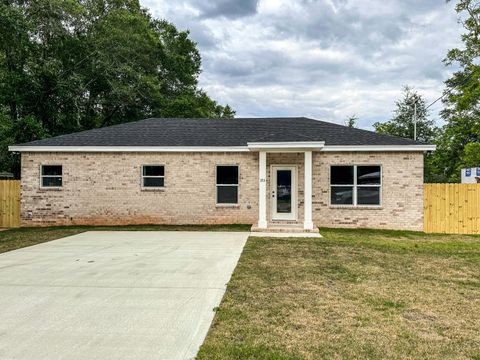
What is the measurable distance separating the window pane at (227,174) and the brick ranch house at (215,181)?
41 mm

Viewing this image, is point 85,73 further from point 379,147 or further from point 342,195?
point 379,147

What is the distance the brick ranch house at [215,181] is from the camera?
1321 centimetres

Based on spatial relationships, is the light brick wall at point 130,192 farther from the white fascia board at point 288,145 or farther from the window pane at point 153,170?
the white fascia board at point 288,145

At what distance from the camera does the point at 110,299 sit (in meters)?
5.07

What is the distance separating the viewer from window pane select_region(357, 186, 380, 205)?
13310 millimetres

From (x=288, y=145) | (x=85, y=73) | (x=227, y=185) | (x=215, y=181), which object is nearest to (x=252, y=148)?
(x=288, y=145)

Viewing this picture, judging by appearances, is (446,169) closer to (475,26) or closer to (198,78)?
(475,26)

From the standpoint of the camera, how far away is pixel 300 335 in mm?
3797

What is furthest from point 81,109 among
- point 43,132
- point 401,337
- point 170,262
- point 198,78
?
point 401,337

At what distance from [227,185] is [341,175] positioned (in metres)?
4.58

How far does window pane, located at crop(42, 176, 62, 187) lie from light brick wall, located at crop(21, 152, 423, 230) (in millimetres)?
266

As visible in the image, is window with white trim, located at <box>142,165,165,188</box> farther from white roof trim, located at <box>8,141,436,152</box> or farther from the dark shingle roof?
the dark shingle roof

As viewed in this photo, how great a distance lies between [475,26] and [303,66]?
10.3 meters

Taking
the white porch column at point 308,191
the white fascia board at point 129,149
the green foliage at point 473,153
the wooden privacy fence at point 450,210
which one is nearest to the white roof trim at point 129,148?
the white fascia board at point 129,149
